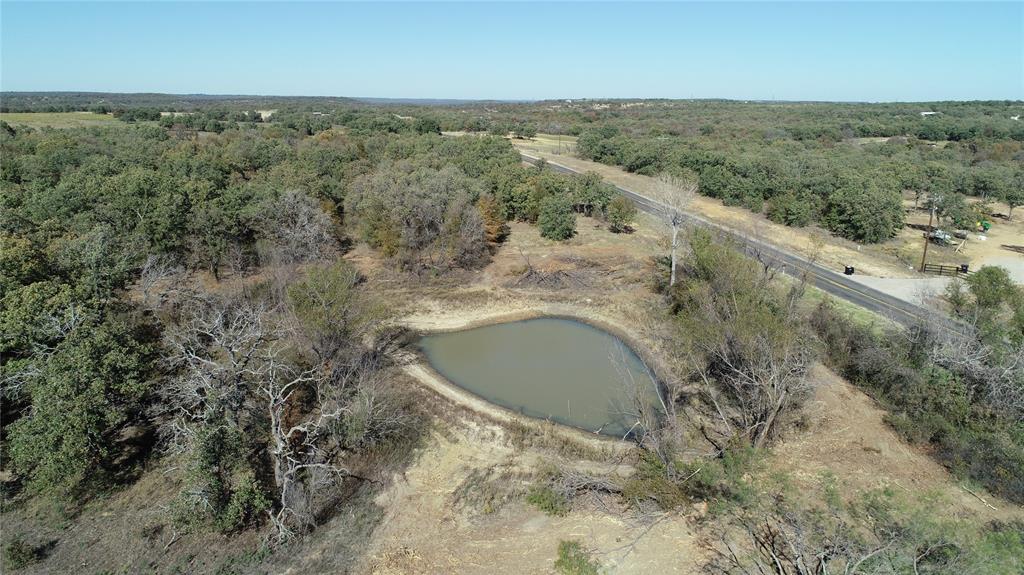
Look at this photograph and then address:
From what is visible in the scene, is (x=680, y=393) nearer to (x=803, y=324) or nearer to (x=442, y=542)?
(x=803, y=324)

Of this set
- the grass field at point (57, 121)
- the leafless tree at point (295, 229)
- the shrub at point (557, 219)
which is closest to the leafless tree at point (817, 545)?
the leafless tree at point (295, 229)

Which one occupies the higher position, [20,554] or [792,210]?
[792,210]

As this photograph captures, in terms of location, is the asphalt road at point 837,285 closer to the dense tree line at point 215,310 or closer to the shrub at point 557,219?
the shrub at point 557,219

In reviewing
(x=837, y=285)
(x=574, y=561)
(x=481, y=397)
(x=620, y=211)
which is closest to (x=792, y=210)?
(x=837, y=285)

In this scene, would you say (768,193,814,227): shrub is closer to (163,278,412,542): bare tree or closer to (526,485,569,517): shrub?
(163,278,412,542): bare tree

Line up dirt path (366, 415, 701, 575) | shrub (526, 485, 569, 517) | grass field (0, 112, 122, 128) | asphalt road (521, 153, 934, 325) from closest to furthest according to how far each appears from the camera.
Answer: dirt path (366, 415, 701, 575) → shrub (526, 485, 569, 517) → asphalt road (521, 153, 934, 325) → grass field (0, 112, 122, 128)

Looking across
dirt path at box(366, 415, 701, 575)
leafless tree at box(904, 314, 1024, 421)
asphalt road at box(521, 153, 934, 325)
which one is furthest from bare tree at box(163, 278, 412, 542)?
leafless tree at box(904, 314, 1024, 421)

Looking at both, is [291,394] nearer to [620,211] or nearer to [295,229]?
[295,229]

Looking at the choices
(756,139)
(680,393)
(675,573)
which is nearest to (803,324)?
(680,393)
